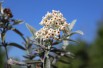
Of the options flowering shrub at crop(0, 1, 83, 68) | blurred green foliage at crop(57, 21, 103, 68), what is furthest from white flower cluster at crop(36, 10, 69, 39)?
blurred green foliage at crop(57, 21, 103, 68)

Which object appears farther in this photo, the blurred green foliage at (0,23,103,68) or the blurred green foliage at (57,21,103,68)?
the blurred green foliage at (57,21,103,68)

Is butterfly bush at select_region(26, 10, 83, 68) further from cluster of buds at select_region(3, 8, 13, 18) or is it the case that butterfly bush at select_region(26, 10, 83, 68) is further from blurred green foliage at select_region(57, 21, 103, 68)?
blurred green foliage at select_region(57, 21, 103, 68)

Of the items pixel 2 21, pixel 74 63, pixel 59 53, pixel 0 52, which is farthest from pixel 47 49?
pixel 74 63

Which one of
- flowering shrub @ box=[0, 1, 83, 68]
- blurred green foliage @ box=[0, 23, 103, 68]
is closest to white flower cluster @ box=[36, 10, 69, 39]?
flowering shrub @ box=[0, 1, 83, 68]

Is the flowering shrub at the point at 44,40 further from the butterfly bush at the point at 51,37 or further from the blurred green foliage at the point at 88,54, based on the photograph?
the blurred green foliage at the point at 88,54

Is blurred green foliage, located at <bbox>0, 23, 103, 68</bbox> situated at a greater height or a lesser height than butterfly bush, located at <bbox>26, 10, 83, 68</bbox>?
greater

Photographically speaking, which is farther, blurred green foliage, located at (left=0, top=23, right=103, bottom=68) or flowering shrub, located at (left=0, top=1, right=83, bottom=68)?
blurred green foliage, located at (left=0, top=23, right=103, bottom=68)

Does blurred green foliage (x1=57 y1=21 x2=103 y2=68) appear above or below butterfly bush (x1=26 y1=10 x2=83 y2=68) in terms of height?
above

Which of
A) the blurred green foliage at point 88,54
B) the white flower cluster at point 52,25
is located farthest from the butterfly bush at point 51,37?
the blurred green foliage at point 88,54

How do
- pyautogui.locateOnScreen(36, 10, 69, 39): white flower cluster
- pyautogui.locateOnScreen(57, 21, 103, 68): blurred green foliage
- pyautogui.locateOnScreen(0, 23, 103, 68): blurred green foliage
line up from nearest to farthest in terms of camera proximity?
pyautogui.locateOnScreen(36, 10, 69, 39): white flower cluster → pyautogui.locateOnScreen(0, 23, 103, 68): blurred green foliage → pyautogui.locateOnScreen(57, 21, 103, 68): blurred green foliage

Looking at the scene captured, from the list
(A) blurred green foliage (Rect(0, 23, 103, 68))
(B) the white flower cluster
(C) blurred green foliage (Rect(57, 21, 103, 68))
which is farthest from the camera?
(C) blurred green foliage (Rect(57, 21, 103, 68))
